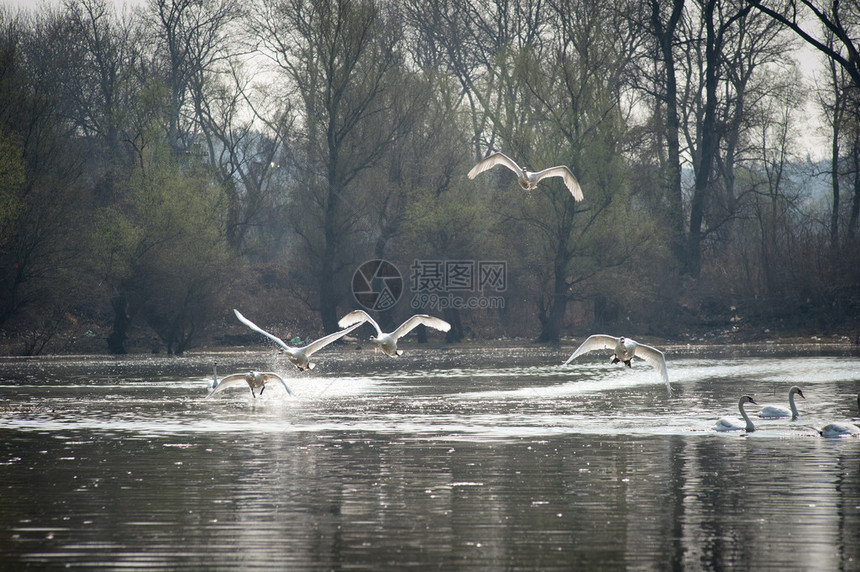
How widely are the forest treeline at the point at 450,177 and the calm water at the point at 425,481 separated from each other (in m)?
21.4

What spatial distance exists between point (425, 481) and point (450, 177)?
1575 inches

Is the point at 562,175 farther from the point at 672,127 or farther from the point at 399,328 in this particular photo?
the point at 672,127

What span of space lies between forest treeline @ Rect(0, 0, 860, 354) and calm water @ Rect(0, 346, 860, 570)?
21.4 meters

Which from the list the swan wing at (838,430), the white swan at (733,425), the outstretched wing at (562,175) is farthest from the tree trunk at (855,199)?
the swan wing at (838,430)

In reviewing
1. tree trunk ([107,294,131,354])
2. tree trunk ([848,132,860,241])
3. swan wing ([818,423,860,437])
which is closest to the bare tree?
tree trunk ([107,294,131,354])

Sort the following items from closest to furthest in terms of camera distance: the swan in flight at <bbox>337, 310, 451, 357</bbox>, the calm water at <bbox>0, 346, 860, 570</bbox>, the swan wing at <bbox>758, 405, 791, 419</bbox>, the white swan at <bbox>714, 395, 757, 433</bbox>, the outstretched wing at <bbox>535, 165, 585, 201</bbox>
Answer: the calm water at <bbox>0, 346, 860, 570</bbox>
the white swan at <bbox>714, 395, 757, 433</bbox>
the swan in flight at <bbox>337, 310, 451, 357</bbox>
the swan wing at <bbox>758, 405, 791, 419</bbox>
the outstretched wing at <bbox>535, 165, 585, 201</bbox>

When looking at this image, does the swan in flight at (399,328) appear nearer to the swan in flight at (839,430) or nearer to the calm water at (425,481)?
the calm water at (425,481)

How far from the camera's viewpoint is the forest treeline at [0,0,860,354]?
46625mm

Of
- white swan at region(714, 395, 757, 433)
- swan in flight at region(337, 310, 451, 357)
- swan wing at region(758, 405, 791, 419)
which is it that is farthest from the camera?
swan wing at region(758, 405, 791, 419)

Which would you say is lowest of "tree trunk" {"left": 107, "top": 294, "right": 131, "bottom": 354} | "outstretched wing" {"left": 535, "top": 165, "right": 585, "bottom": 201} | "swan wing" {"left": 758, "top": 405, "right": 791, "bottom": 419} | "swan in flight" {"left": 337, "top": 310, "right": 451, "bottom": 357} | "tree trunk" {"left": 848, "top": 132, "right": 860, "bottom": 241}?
"swan wing" {"left": 758, "top": 405, "right": 791, "bottom": 419}

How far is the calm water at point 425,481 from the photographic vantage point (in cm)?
974

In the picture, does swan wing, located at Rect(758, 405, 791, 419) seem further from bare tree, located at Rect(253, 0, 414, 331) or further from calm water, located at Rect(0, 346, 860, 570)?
bare tree, located at Rect(253, 0, 414, 331)

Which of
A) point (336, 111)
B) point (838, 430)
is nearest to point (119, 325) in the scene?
point (336, 111)

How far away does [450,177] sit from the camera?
172ft
